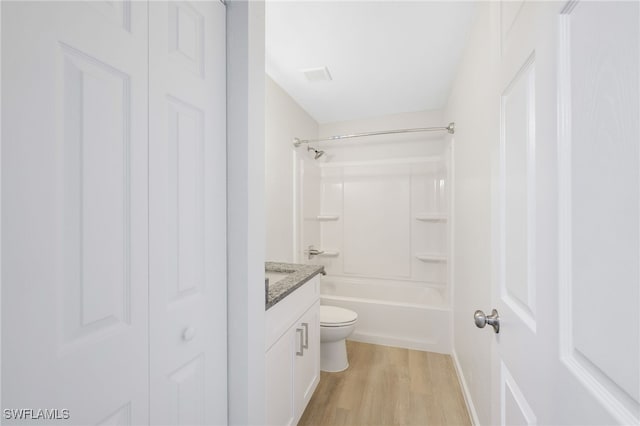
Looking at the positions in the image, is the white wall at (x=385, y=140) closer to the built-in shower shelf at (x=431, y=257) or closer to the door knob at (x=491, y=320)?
the built-in shower shelf at (x=431, y=257)

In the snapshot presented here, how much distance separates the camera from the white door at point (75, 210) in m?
0.45

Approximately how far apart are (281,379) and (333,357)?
0.97 metres

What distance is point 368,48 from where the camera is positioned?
1.85 m

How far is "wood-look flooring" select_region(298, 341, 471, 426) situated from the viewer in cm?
169

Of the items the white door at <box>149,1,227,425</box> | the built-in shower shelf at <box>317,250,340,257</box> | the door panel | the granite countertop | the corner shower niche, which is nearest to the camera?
the door panel

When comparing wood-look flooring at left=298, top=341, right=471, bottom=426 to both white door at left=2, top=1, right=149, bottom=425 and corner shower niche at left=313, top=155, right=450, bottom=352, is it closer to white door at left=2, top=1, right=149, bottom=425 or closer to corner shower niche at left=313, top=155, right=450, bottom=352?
corner shower niche at left=313, top=155, right=450, bottom=352

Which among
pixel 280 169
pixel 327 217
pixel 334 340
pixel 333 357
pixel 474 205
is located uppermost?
pixel 280 169

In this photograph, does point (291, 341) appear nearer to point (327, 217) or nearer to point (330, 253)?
point (330, 253)

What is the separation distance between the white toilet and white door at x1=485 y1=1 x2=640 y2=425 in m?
1.51

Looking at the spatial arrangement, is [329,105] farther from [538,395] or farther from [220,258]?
[538,395]

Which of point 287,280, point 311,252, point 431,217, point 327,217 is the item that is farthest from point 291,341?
point 431,217

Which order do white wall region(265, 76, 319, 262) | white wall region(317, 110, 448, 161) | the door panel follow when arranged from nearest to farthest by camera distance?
the door panel, white wall region(265, 76, 319, 262), white wall region(317, 110, 448, 161)

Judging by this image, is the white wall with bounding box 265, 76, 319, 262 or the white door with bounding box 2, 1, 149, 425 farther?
the white wall with bounding box 265, 76, 319, 262

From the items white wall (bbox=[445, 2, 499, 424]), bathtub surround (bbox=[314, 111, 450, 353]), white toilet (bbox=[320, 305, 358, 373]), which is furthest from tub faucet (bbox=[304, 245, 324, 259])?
white wall (bbox=[445, 2, 499, 424])
